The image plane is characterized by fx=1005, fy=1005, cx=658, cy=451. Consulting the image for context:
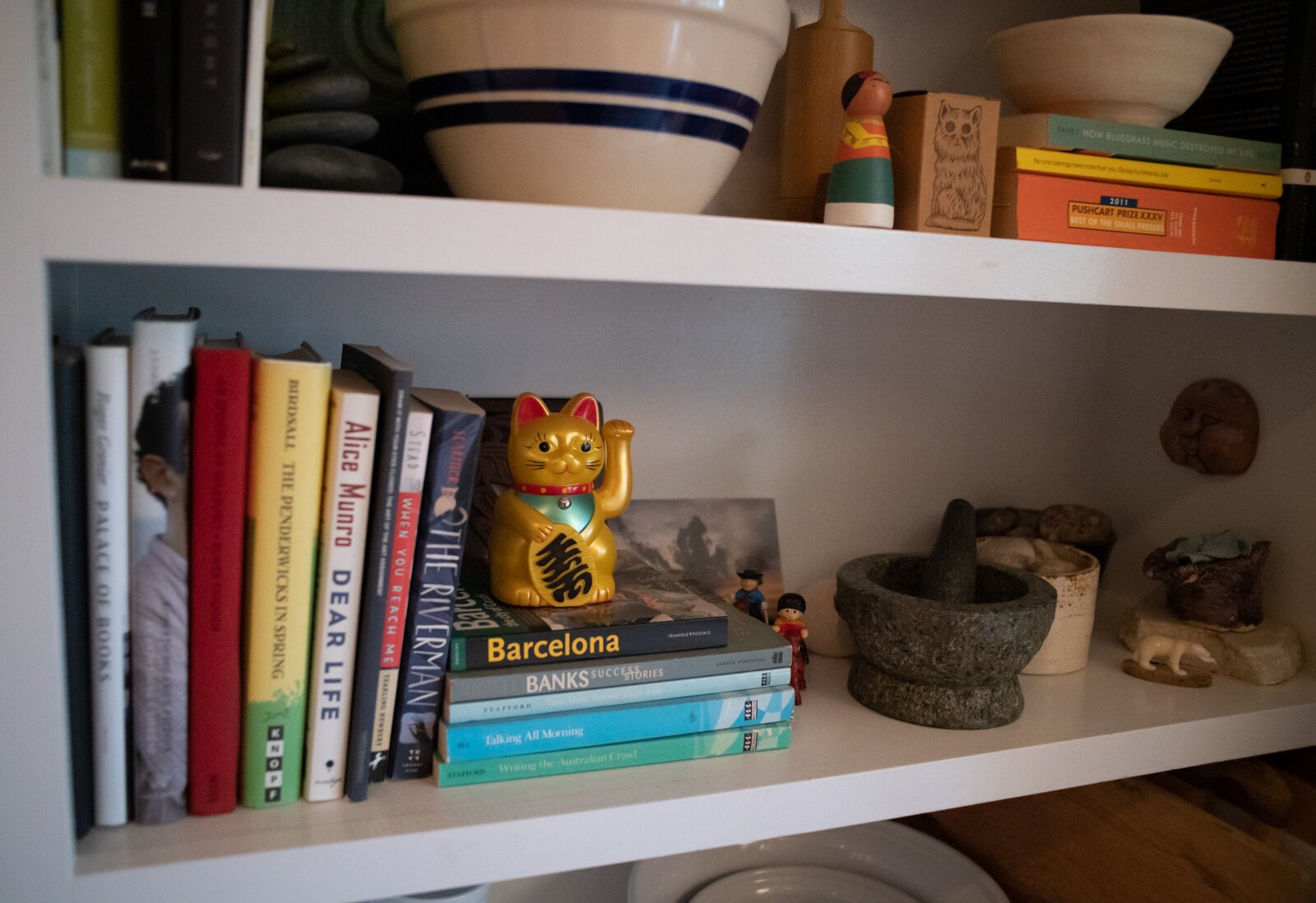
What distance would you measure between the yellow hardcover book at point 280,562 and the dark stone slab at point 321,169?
0.38ft

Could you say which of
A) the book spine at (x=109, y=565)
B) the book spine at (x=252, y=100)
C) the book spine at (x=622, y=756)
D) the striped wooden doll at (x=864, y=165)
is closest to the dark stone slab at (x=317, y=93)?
the book spine at (x=252, y=100)

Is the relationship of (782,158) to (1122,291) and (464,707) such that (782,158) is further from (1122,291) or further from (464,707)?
(464,707)

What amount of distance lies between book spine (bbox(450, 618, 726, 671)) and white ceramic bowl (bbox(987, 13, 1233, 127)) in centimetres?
52

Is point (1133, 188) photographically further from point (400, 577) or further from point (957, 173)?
point (400, 577)

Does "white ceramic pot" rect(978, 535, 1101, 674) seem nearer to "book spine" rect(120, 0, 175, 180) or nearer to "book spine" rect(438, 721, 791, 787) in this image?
"book spine" rect(438, 721, 791, 787)

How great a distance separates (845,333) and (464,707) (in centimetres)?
56

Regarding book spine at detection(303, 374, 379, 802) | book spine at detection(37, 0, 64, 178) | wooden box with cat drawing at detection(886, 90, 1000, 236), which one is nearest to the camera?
book spine at detection(37, 0, 64, 178)

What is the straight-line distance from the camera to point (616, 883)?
3.42 ft

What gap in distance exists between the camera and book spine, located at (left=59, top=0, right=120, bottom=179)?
21.6 inches

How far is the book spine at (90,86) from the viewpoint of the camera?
550 mm

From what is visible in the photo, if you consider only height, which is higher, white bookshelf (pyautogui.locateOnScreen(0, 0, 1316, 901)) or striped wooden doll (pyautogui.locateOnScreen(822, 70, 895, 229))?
striped wooden doll (pyautogui.locateOnScreen(822, 70, 895, 229))

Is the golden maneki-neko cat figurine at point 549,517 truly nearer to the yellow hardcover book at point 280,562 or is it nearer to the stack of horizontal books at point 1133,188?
the yellow hardcover book at point 280,562

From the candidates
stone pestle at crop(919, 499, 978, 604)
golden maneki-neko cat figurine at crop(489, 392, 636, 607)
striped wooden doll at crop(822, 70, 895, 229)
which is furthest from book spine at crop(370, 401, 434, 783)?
stone pestle at crop(919, 499, 978, 604)

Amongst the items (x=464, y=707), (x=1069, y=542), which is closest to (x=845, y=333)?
(x=1069, y=542)
